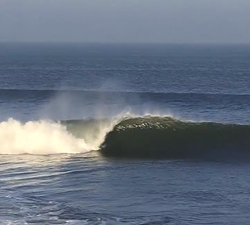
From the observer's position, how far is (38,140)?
33.1 metres

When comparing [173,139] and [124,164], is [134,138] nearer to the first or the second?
[173,139]

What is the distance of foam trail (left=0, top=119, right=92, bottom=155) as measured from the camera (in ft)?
105

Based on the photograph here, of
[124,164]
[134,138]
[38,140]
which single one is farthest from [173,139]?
[38,140]

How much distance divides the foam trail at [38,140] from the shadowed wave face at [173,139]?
157 cm

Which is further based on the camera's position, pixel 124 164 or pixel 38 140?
pixel 38 140

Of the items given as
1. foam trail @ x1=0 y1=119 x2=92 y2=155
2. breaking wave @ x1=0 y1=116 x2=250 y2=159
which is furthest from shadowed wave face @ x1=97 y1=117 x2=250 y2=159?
foam trail @ x1=0 y1=119 x2=92 y2=155

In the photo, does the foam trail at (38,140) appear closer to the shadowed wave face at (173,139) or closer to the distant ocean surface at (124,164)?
the distant ocean surface at (124,164)

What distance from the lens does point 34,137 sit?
110 ft

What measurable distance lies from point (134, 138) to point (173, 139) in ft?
6.18

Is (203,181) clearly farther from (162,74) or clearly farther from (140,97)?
(162,74)

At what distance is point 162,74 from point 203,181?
234 ft

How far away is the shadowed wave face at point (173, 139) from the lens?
107ft

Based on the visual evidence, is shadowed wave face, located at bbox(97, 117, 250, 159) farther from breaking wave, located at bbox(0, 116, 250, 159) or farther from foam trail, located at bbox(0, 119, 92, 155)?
foam trail, located at bbox(0, 119, 92, 155)

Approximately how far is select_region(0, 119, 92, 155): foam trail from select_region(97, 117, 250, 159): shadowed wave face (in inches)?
61.8
